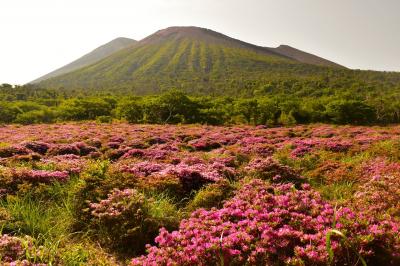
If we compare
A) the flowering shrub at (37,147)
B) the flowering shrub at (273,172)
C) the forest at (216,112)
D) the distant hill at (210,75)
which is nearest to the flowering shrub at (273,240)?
the flowering shrub at (273,172)

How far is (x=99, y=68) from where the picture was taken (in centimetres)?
19538

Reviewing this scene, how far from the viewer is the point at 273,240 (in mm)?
5098

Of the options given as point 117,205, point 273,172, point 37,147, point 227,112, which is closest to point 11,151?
point 37,147

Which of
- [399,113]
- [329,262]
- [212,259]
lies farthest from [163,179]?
[399,113]

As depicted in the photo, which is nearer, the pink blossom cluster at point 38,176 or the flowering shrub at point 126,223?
the flowering shrub at point 126,223

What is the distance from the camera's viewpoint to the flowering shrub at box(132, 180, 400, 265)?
4.81 metres

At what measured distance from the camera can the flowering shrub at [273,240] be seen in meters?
4.81

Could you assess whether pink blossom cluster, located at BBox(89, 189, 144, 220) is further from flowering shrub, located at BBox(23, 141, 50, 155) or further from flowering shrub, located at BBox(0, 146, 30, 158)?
flowering shrub, located at BBox(23, 141, 50, 155)

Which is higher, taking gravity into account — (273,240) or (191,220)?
(273,240)

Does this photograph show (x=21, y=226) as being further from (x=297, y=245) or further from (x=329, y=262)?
(x=329, y=262)

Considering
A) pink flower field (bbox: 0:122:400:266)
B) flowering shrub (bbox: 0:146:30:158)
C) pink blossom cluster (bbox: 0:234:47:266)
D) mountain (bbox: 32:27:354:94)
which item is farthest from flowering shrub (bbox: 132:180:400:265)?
mountain (bbox: 32:27:354:94)

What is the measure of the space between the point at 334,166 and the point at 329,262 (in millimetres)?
8183

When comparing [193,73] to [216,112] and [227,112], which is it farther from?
[216,112]

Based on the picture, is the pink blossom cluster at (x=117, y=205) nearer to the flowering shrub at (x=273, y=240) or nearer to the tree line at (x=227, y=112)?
the flowering shrub at (x=273, y=240)
